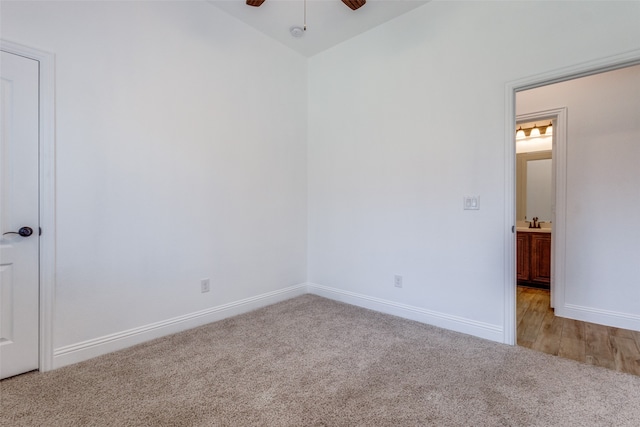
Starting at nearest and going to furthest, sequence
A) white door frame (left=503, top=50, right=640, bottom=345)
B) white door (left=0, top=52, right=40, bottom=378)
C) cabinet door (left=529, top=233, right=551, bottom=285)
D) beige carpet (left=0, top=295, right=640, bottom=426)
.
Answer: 1. beige carpet (left=0, top=295, right=640, bottom=426)
2. white door (left=0, top=52, right=40, bottom=378)
3. white door frame (left=503, top=50, right=640, bottom=345)
4. cabinet door (left=529, top=233, right=551, bottom=285)

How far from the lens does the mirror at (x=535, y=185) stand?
4.53 meters

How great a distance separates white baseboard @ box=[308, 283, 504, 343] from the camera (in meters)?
2.51

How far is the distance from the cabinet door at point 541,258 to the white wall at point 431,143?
2312 millimetres

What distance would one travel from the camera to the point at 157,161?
98.2 inches

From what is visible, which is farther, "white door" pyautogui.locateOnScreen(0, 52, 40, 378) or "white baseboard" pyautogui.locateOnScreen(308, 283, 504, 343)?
"white baseboard" pyautogui.locateOnScreen(308, 283, 504, 343)

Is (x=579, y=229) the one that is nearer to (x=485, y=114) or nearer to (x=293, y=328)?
(x=485, y=114)

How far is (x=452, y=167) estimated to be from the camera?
8.81ft

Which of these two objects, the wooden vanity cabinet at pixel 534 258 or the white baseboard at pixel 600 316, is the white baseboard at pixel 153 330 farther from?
the wooden vanity cabinet at pixel 534 258

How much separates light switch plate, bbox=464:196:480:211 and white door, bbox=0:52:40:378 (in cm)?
322

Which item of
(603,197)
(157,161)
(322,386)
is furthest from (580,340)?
(157,161)

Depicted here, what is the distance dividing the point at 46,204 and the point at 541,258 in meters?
5.41

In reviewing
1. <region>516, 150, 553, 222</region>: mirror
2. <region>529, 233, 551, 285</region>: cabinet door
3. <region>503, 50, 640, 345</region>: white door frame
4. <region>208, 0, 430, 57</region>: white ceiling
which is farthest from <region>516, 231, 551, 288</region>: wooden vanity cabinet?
<region>208, 0, 430, 57</region>: white ceiling

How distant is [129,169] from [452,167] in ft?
8.91

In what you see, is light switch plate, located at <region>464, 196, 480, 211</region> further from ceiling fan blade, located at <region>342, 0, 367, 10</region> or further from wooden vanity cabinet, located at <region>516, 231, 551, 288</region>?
wooden vanity cabinet, located at <region>516, 231, 551, 288</region>
